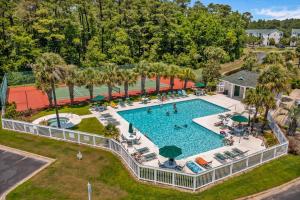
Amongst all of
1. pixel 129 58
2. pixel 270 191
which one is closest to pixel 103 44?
pixel 129 58

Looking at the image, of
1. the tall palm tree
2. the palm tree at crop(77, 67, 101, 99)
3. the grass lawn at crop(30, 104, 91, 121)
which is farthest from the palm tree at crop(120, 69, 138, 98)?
the grass lawn at crop(30, 104, 91, 121)

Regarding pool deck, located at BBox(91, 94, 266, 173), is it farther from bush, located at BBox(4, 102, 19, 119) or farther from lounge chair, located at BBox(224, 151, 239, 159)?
bush, located at BBox(4, 102, 19, 119)

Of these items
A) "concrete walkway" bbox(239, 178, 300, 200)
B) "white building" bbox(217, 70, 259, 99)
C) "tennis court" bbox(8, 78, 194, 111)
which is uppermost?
"white building" bbox(217, 70, 259, 99)

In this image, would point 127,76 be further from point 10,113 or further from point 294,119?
point 294,119

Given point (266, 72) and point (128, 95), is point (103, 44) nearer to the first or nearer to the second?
point (128, 95)

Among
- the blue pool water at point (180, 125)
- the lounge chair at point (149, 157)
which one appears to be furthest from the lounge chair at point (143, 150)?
the blue pool water at point (180, 125)

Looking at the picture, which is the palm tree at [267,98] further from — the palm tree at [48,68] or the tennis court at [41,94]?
the palm tree at [48,68]
